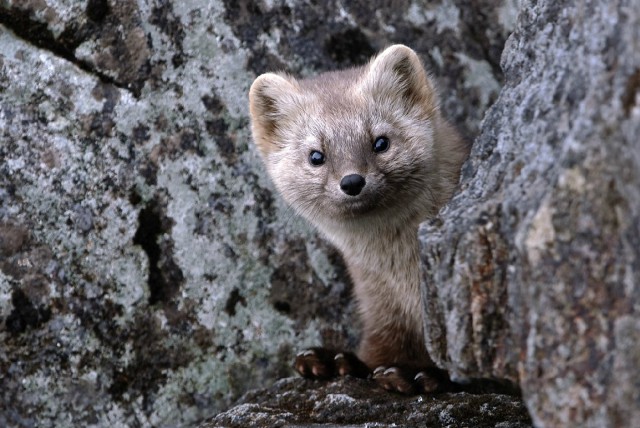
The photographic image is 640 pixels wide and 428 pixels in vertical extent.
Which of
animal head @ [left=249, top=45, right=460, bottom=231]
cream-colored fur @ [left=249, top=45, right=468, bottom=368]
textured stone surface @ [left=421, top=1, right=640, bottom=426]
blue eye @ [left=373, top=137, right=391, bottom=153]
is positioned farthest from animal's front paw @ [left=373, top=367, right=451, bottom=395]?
textured stone surface @ [left=421, top=1, right=640, bottom=426]

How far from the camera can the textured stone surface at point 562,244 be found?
7.09 feet

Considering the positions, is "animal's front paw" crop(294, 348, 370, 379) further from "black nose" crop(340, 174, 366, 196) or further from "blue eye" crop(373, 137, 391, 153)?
"blue eye" crop(373, 137, 391, 153)

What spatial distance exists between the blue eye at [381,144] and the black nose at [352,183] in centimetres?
30

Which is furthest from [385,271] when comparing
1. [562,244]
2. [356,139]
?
[562,244]

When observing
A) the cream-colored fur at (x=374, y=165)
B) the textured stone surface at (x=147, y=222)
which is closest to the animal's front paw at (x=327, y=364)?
the cream-colored fur at (x=374, y=165)

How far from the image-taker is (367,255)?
14.6ft

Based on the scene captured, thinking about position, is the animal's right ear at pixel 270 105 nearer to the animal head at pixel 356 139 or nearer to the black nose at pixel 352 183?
the animal head at pixel 356 139

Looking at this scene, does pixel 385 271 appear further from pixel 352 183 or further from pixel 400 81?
pixel 400 81

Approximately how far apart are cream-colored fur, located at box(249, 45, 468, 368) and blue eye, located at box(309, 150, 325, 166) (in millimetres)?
27

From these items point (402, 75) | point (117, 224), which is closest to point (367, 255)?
point (402, 75)

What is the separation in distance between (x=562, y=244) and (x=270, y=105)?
2540 millimetres

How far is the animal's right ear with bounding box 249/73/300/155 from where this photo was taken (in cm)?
440

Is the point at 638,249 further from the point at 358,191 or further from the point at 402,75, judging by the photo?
the point at 402,75

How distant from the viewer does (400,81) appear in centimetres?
446
